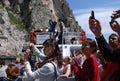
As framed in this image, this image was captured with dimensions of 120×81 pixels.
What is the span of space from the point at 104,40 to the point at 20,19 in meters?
108

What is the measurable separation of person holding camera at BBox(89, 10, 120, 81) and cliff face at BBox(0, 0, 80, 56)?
289ft

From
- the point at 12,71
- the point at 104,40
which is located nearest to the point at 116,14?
the point at 104,40

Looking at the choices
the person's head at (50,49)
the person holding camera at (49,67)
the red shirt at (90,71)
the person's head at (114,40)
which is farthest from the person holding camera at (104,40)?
the person's head at (50,49)

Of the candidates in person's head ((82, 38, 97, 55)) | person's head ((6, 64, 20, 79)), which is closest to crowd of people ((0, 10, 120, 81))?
person's head ((82, 38, 97, 55))

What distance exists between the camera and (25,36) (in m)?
109

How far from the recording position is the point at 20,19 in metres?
114

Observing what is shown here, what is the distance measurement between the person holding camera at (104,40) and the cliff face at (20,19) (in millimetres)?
88183

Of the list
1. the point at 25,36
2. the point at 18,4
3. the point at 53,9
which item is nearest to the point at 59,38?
the point at 25,36

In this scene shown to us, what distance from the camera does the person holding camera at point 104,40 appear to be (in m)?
5.82

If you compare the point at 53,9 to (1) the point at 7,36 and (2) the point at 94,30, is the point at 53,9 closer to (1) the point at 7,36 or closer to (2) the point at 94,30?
(1) the point at 7,36

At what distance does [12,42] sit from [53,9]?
93.2 ft

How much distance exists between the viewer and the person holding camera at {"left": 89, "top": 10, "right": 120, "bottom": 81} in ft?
19.1

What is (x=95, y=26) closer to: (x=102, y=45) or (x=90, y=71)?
(x=102, y=45)

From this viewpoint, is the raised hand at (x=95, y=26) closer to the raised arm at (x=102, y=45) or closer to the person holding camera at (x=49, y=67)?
the raised arm at (x=102, y=45)
